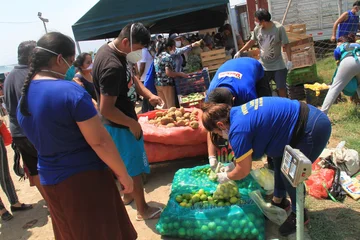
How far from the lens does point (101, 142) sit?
167 cm

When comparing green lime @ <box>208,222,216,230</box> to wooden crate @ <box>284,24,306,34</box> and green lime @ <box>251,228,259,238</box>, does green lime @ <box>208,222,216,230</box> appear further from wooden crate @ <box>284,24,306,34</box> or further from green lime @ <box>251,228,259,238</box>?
wooden crate @ <box>284,24,306,34</box>

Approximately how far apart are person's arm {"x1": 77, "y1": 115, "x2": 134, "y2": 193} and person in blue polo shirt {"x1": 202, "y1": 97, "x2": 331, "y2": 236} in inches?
28.3

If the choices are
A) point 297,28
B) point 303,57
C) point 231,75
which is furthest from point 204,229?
point 297,28

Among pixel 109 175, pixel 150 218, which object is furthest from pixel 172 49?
pixel 109 175

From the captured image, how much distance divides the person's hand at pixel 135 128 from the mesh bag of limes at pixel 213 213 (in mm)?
709

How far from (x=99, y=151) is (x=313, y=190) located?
2.22 m

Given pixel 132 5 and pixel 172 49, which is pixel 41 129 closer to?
pixel 172 49

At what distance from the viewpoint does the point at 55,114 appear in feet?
5.18

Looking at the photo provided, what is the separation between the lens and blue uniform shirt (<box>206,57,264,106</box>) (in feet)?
9.00

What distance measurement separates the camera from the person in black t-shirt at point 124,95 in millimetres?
2346

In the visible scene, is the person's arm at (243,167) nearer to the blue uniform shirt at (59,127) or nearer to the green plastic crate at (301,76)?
the blue uniform shirt at (59,127)

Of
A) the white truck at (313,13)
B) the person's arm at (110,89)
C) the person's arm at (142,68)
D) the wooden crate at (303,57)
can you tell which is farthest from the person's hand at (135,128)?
the white truck at (313,13)

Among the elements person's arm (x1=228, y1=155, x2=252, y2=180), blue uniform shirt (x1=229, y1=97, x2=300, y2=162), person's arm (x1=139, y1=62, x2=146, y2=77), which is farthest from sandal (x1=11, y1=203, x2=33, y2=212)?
person's arm (x1=139, y1=62, x2=146, y2=77)

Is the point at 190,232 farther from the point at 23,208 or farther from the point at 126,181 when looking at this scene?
the point at 23,208
